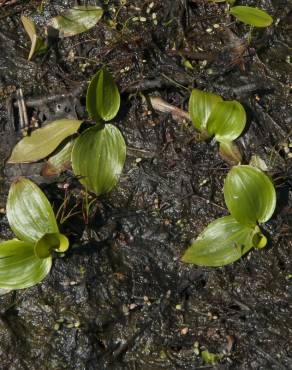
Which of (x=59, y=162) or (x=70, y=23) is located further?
(x=70, y=23)

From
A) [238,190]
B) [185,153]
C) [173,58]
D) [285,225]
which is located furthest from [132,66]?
[285,225]

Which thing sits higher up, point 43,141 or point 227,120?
point 227,120

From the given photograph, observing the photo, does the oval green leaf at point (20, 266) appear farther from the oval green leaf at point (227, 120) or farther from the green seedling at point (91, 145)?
the oval green leaf at point (227, 120)

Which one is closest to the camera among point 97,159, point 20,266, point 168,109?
point 20,266

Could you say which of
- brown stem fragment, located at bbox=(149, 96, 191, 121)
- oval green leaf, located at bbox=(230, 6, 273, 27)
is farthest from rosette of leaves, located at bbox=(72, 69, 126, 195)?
oval green leaf, located at bbox=(230, 6, 273, 27)

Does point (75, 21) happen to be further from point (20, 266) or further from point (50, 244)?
point (20, 266)

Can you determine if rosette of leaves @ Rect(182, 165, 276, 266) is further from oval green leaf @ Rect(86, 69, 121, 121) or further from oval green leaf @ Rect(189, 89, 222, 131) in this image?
oval green leaf @ Rect(86, 69, 121, 121)

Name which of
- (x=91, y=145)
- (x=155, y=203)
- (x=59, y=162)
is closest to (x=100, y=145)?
(x=91, y=145)
